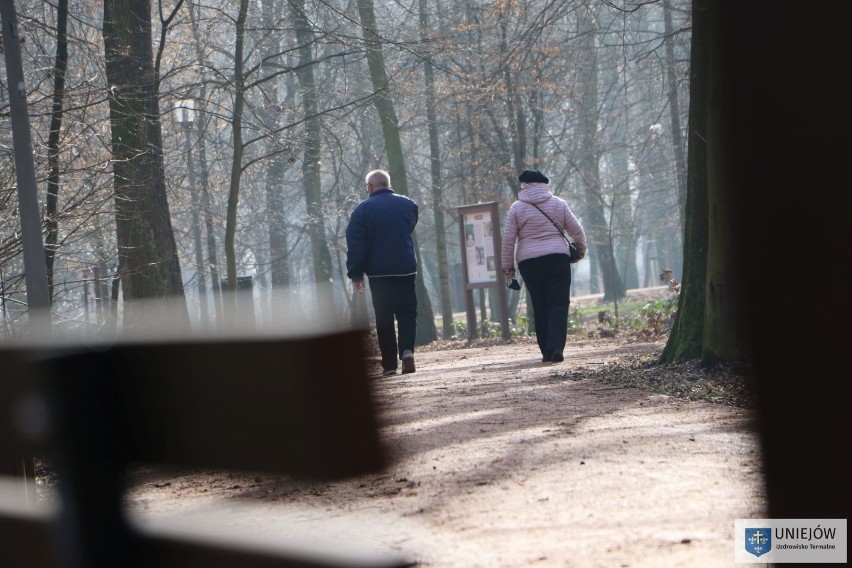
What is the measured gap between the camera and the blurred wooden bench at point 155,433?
5.45 meters

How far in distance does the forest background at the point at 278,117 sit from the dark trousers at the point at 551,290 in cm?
259

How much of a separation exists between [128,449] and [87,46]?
14.2 ft

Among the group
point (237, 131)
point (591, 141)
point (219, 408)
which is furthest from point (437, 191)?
point (219, 408)

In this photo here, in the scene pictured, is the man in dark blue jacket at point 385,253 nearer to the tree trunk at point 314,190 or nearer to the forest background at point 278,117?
the forest background at point 278,117

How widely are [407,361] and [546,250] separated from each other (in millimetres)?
1786

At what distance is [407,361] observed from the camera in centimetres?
1112

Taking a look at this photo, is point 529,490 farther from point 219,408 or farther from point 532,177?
point 532,177

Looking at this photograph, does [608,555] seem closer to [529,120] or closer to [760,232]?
[760,232]

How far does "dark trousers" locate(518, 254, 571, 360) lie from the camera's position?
37.0ft

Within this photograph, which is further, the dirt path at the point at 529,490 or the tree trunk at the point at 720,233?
the tree trunk at the point at 720,233

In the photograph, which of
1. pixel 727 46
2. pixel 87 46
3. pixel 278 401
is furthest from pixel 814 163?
pixel 87 46

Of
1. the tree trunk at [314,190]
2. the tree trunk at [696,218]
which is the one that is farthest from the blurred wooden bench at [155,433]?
the tree trunk at [314,190]

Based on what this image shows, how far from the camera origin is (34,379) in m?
9.26

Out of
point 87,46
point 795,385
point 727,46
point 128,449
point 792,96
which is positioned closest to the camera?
point 795,385
